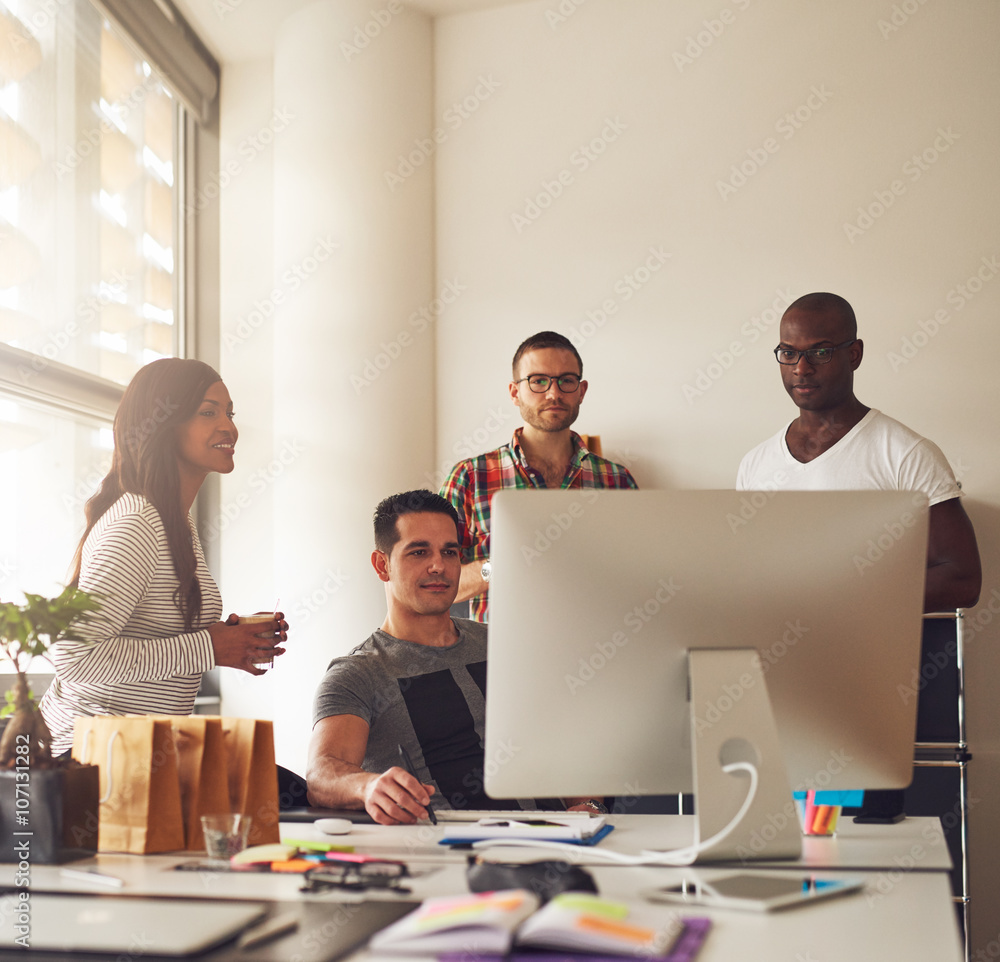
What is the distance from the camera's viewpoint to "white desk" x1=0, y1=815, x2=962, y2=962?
3.22 feet

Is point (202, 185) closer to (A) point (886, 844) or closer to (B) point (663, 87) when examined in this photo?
(B) point (663, 87)

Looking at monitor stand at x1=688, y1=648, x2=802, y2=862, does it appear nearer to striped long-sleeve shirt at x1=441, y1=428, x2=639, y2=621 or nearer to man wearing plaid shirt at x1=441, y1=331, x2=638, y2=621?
man wearing plaid shirt at x1=441, y1=331, x2=638, y2=621

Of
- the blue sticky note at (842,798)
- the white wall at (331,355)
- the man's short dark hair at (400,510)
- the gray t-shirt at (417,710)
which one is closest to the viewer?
the blue sticky note at (842,798)

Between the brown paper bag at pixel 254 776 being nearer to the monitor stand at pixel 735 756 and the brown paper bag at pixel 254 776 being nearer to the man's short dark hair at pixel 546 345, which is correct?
the monitor stand at pixel 735 756

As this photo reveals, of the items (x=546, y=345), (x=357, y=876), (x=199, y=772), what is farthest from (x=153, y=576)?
(x=546, y=345)

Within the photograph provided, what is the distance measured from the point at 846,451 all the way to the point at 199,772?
1.77 m

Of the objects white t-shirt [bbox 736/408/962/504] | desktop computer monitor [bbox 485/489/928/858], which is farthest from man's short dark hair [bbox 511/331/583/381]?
desktop computer monitor [bbox 485/489/928/858]

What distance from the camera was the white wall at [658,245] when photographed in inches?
128

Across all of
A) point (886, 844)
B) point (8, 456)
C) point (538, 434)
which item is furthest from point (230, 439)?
point (886, 844)

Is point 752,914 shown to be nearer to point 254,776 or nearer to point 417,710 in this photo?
point 254,776

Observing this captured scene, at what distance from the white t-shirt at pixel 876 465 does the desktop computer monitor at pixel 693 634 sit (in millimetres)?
1157

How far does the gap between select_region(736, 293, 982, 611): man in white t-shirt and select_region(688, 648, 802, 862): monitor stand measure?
1.27m

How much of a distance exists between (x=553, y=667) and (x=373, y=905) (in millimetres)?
354

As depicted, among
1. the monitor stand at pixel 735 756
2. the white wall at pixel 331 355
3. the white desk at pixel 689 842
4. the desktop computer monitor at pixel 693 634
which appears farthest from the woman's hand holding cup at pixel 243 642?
the white wall at pixel 331 355
